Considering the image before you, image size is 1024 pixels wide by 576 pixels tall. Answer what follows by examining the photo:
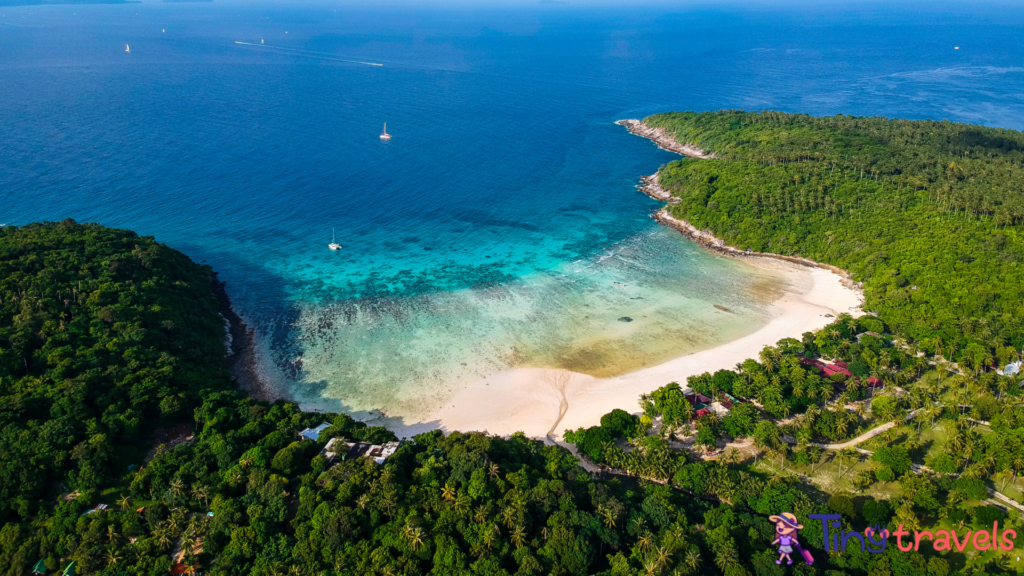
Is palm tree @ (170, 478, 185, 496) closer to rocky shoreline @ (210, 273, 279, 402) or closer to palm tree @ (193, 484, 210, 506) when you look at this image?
palm tree @ (193, 484, 210, 506)

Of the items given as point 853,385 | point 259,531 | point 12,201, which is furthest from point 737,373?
point 12,201

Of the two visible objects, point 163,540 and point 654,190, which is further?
point 654,190

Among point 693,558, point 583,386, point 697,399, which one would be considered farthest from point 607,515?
point 697,399

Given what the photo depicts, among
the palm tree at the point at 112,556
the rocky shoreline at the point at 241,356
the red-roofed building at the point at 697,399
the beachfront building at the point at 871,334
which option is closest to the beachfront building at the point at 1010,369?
the beachfront building at the point at 871,334

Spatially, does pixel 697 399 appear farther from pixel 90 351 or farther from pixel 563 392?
pixel 90 351

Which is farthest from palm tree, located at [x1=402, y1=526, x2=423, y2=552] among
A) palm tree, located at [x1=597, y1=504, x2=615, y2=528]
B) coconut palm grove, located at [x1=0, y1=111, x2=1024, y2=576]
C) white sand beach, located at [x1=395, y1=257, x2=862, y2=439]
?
white sand beach, located at [x1=395, y1=257, x2=862, y2=439]
